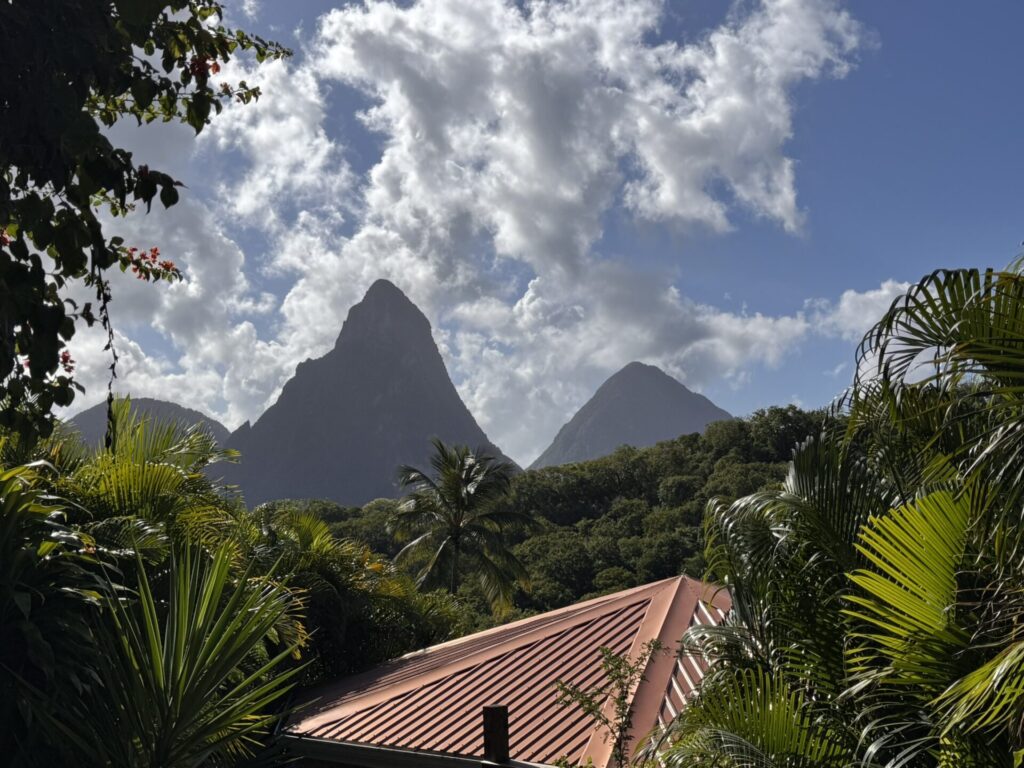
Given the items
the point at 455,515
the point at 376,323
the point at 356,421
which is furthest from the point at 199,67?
the point at 376,323

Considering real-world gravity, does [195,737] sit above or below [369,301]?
below

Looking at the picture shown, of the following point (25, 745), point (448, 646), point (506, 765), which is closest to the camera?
point (25, 745)

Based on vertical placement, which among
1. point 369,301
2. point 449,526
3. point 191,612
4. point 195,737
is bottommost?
point 195,737

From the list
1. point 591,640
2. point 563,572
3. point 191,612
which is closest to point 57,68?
point 191,612

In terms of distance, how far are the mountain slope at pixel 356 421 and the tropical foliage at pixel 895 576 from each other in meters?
157

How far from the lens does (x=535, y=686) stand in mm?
10406

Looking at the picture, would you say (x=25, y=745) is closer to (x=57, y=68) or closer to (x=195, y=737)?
(x=195, y=737)

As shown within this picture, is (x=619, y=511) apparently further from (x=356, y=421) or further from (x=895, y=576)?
(x=356, y=421)

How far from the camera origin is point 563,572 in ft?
103

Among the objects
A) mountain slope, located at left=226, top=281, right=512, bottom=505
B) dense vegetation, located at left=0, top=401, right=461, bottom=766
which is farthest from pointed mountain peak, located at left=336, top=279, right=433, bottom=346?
dense vegetation, located at left=0, top=401, right=461, bottom=766

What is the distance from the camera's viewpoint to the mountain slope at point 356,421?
166 metres

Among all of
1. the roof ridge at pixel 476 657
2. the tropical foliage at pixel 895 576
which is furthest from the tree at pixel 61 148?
the roof ridge at pixel 476 657

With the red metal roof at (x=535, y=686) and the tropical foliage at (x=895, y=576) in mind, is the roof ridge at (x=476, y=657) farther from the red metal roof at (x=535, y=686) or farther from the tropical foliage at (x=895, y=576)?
the tropical foliage at (x=895, y=576)

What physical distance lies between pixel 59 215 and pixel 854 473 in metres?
4.87
